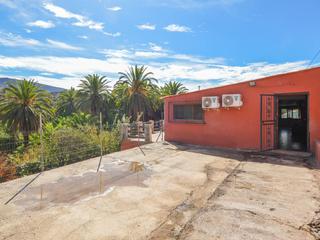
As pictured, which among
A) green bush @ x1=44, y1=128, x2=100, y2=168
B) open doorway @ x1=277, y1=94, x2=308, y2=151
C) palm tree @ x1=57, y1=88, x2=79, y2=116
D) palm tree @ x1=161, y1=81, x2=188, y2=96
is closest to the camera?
open doorway @ x1=277, y1=94, x2=308, y2=151

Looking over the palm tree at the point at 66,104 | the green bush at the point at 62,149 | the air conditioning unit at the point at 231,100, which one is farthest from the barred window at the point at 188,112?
the palm tree at the point at 66,104

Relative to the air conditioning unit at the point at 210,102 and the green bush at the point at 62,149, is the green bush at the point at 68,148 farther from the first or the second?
the air conditioning unit at the point at 210,102

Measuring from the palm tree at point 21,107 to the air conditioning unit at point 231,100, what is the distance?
1213 cm

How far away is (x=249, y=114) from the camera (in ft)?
28.7

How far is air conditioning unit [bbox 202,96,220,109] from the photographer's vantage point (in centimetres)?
933

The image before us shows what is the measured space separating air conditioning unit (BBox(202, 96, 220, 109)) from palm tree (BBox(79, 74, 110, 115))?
16.9 meters

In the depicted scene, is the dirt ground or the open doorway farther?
the open doorway

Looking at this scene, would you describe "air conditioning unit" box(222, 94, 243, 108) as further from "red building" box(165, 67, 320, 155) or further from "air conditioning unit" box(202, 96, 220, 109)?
"air conditioning unit" box(202, 96, 220, 109)

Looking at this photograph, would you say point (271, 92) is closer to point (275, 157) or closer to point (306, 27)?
point (275, 157)

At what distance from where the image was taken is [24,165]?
10.4m

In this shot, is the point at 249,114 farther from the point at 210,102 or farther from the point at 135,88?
the point at 135,88

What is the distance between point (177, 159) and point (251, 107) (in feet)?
12.7

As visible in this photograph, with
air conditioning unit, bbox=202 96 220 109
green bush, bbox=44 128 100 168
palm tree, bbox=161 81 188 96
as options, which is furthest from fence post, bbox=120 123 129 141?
palm tree, bbox=161 81 188 96

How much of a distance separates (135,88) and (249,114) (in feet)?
51.0
